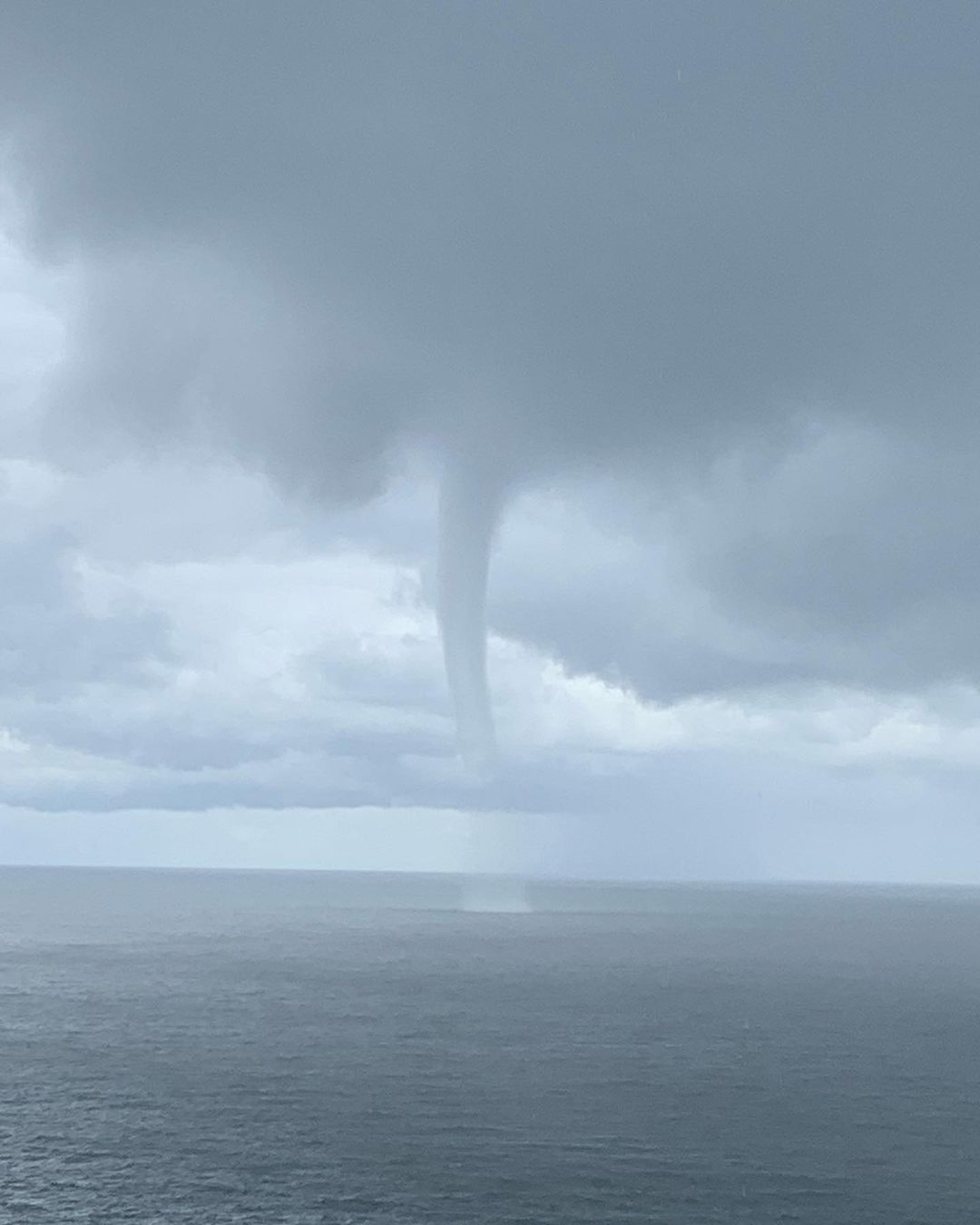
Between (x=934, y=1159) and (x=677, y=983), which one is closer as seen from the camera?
(x=934, y=1159)

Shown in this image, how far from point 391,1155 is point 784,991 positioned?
98.0 metres

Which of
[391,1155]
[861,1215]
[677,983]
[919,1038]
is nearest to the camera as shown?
[861,1215]

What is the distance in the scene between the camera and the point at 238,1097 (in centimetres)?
9350

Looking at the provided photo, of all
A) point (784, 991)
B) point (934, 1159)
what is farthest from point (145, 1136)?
point (784, 991)

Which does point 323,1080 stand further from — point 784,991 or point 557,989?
point 784,991

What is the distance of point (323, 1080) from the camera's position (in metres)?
100

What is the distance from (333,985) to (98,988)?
102 ft

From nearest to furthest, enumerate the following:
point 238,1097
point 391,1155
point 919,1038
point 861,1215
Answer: point 861,1215, point 391,1155, point 238,1097, point 919,1038

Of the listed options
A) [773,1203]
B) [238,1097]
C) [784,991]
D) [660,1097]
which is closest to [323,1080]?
[238,1097]

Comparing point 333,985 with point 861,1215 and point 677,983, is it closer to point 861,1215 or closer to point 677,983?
point 677,983

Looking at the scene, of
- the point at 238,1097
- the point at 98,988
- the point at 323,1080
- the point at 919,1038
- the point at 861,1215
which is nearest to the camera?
the point at 861,1215

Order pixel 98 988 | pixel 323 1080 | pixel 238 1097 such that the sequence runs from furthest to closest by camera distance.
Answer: pixel 98 988 → pixel 323 1080 → pixel 238 1097

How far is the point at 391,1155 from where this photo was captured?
258 feet

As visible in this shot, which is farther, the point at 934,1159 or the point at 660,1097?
the point at 660,1097
